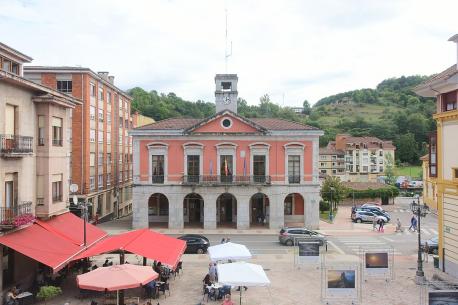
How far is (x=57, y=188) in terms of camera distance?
84.8 feet

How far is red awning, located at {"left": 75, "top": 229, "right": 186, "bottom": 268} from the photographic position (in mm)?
21047

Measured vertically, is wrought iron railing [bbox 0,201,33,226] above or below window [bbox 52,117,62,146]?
below

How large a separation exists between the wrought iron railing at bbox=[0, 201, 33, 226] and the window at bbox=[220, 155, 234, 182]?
23277 mm

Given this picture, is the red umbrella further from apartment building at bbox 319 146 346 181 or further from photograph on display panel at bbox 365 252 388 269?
apartment building at bbox 319 146 346 181

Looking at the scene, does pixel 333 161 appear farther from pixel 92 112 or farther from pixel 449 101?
pixel 449 101

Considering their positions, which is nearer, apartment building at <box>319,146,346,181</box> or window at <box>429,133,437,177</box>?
window at <box>429,133,437,177</box>

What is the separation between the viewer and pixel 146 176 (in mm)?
43656

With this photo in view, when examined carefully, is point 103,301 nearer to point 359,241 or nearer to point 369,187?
point 359,241

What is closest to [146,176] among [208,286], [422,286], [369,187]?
[208,286]

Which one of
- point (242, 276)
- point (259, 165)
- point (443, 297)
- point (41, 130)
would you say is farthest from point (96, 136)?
point (443, 297)

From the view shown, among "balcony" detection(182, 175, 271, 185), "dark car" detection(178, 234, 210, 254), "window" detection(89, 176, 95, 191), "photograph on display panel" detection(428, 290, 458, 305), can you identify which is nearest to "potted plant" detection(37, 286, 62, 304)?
"dark car" detection(178, 234, 210, 254)

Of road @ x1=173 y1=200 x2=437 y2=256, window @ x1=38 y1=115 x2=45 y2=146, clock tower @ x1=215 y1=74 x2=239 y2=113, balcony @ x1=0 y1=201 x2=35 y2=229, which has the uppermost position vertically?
clock tower @ x1=215 y1=74 x2=239 y2=113

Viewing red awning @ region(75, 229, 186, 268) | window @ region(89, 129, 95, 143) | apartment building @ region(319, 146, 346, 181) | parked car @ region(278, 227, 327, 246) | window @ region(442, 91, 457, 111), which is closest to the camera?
red awning @ region(75, 229, 186, 268)

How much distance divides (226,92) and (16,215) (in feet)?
99.3
